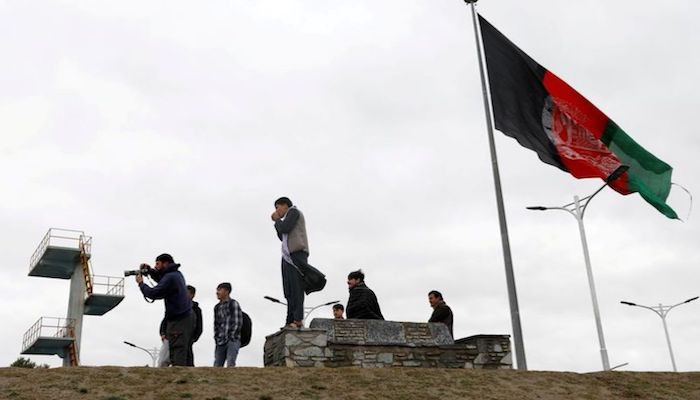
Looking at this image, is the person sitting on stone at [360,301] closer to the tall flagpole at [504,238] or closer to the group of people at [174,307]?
the tall flagpole at [504,238]

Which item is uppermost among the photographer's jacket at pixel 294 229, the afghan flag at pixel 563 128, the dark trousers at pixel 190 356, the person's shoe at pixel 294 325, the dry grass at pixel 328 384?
the afghan flag at pixel 563 128

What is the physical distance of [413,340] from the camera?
36.8 ft

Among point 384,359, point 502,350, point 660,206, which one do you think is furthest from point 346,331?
point 660,206

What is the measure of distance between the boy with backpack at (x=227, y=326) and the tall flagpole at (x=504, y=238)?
3978 mm

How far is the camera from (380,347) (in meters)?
10.9

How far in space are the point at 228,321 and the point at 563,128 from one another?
6.99m

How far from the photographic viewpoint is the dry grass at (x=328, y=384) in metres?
7.57

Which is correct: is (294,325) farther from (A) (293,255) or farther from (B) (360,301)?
(B) (360,301)

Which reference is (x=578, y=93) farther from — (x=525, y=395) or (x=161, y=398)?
(x=161, y=398)

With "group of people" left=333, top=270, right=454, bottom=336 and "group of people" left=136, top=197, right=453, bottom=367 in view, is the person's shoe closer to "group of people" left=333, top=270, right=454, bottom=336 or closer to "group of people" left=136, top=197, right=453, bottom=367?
"group of people" left=136, top=197, right=453, bottom=367

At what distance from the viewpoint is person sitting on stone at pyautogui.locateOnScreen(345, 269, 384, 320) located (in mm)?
11422

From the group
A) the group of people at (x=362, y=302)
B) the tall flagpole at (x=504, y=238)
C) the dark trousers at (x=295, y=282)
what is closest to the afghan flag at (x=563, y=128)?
the tall flagpole at (x=504, y=238)

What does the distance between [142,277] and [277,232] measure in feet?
8.09

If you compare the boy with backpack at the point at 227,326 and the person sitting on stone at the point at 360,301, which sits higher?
the person sitting on stone at the point at 360,301
